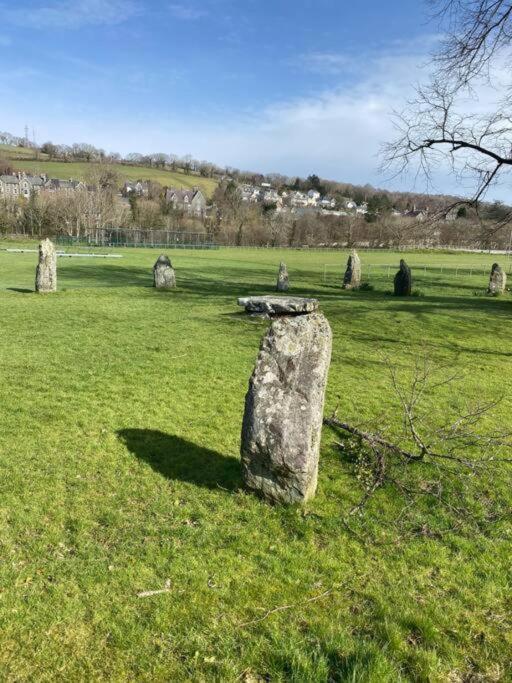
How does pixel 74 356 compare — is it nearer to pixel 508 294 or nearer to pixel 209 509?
pixel 209 509

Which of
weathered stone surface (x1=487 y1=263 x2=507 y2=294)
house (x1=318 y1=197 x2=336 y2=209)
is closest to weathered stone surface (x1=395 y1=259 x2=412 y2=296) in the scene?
weathered stone surface (x1=487 y1=263 x2=507 y2=294)

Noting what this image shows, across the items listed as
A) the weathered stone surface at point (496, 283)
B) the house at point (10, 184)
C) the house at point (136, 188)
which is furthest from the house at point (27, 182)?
the weathered stone surface at point (496, 283)

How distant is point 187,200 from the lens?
123938 mm

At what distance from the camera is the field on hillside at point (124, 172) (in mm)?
132250

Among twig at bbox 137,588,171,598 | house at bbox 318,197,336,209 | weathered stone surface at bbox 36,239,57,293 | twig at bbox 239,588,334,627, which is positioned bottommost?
twig at bbox 137,588,171,598

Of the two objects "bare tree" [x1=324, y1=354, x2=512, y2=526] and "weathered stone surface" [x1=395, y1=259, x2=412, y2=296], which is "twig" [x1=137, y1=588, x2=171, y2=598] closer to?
"bare tree" [x1=324, y1=354, x2=512, y2=526]

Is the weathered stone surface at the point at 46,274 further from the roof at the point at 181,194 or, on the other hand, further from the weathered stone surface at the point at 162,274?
the roof at the point at 181,194

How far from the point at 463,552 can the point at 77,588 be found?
3.66 meters

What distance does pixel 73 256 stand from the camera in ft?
156

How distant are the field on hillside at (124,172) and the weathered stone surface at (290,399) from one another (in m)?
135

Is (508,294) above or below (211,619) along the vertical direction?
above

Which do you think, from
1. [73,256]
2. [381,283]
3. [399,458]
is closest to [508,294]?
[381,283]

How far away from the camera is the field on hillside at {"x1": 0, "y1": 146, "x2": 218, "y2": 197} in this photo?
132 meters

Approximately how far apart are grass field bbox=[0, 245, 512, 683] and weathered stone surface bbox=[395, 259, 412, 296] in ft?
52.7
